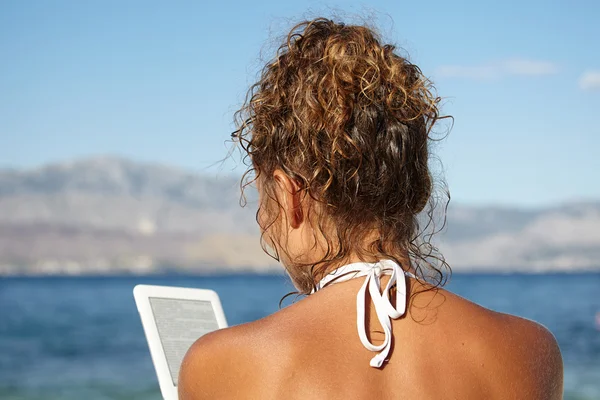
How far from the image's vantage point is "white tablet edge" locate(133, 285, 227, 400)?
6.25 ft

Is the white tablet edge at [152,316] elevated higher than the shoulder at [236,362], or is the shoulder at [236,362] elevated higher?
the shoulder at [236,362]

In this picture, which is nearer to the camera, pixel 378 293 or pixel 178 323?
pixel 378 293

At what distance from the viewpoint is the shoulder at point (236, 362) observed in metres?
1.26

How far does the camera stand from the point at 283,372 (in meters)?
1.25

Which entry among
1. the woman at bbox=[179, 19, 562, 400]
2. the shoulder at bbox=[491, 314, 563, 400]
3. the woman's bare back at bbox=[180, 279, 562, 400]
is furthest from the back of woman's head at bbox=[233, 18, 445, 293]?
the shoulder at bbox=[491, 314, 563, 400]

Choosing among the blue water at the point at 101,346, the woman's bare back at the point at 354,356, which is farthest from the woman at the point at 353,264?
the blue water at the point at 101,346

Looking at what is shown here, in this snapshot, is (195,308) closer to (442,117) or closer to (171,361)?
(171,361)

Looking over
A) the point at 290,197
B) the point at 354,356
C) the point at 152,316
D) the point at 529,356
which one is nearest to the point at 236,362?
the point at 354,356

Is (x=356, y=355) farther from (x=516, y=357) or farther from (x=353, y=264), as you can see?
(x=516, y=357)

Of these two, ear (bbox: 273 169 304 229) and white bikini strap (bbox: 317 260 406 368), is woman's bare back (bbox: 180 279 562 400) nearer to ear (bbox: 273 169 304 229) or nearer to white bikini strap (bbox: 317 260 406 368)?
white bikini strap (bbox: 317 260 406 368)

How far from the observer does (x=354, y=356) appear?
127 cm

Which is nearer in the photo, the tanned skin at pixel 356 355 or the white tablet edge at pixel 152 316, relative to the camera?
the tanned skin at pixel 356 355

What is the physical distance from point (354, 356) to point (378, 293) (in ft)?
0.35

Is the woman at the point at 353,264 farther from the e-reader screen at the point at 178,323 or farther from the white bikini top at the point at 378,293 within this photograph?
the e-reader screen at the point at 178,323
